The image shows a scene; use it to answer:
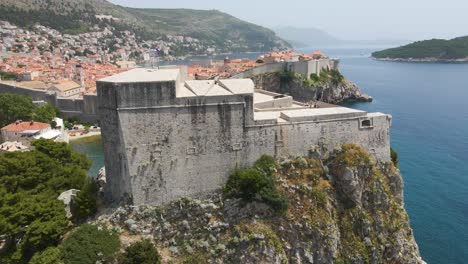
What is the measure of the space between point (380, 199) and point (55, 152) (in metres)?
21.2

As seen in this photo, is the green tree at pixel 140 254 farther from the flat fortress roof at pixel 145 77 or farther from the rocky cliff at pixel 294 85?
the rocky cliff at pixel 294 85

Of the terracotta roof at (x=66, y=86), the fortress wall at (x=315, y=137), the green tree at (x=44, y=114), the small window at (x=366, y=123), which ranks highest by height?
the terracotta roof at (x=66, y=86)

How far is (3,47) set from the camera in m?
102

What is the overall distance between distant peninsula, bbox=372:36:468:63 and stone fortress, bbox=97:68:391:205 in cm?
14053

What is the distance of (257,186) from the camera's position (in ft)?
63.6

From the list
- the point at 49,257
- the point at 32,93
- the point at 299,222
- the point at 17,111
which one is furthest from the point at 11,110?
the point at 299,222

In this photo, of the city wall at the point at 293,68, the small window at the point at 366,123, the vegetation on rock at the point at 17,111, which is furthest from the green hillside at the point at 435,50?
the vegetation on rock at the point at 17,111

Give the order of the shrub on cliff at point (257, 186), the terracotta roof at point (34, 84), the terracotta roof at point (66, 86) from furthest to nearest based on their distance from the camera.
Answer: the terracotta roof at point (34, 84) < the terracotta roof at point (66, 86) < the shrub on cliff at point (257, 186)

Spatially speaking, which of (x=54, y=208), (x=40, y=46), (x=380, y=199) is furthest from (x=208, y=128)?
(x=40, y=46)

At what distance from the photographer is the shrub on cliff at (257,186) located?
63.6 feet

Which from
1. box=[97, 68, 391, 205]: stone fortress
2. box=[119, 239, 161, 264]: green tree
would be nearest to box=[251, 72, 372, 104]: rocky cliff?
box=[97, 68, 391, 205]: stone fortress

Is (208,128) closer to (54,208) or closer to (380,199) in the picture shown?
(54,208)

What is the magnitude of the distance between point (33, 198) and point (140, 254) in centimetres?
728

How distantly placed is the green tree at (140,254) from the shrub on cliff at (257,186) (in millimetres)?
4659
